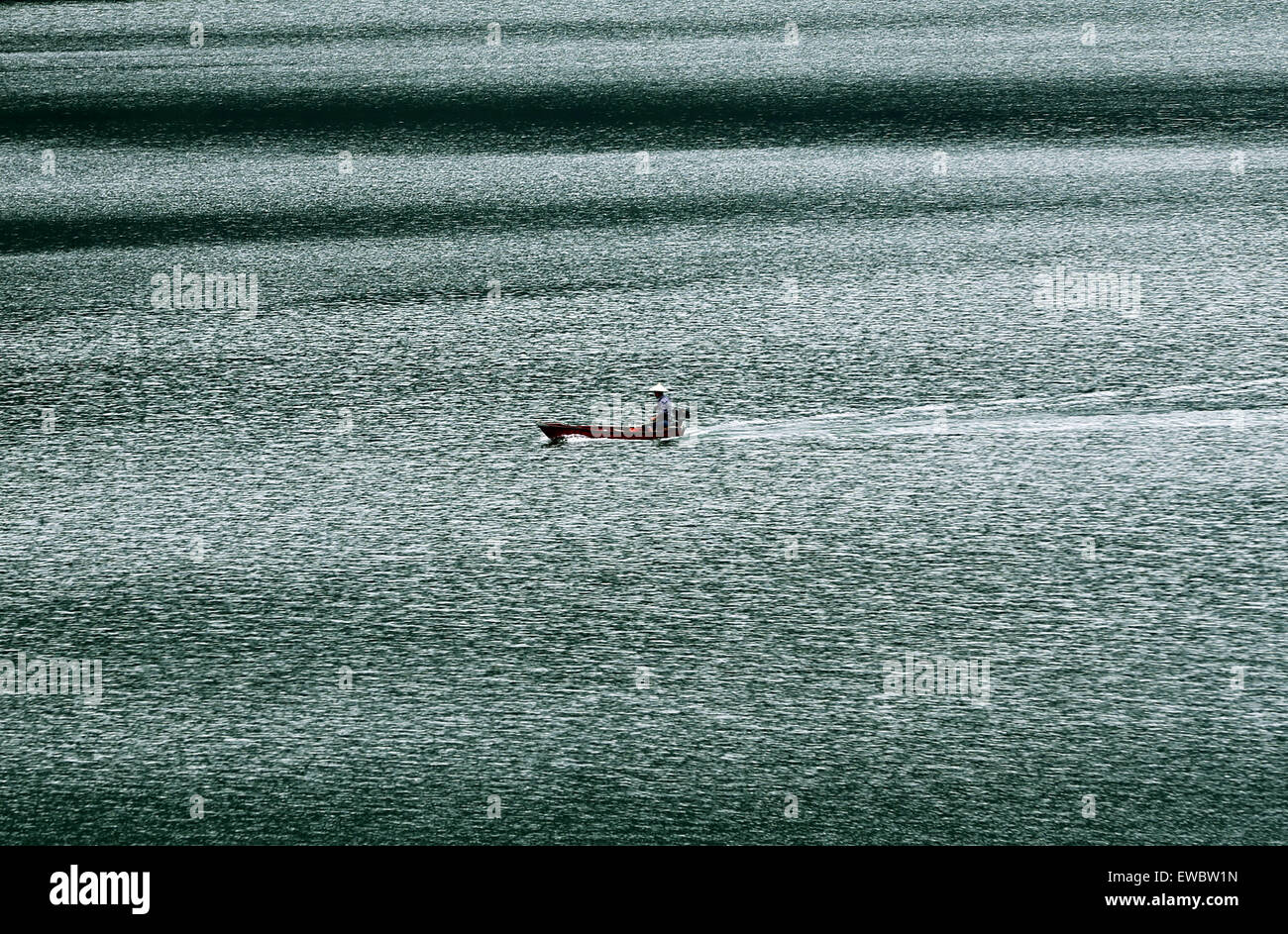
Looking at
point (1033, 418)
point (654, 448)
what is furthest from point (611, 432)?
point (1033, 418)

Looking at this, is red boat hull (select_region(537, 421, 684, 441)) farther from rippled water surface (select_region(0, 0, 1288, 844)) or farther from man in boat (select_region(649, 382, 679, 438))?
rippled water surface (select_region(0, 0, 1288, 844))

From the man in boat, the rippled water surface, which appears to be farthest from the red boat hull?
the rippled water surface

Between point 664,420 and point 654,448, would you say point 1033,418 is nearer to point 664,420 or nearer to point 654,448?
point 664,420

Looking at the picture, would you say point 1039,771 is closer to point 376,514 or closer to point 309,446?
point 376,514

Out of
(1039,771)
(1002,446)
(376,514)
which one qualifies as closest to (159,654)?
(376,514)

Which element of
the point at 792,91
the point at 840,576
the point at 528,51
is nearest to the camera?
the point at 840,576
